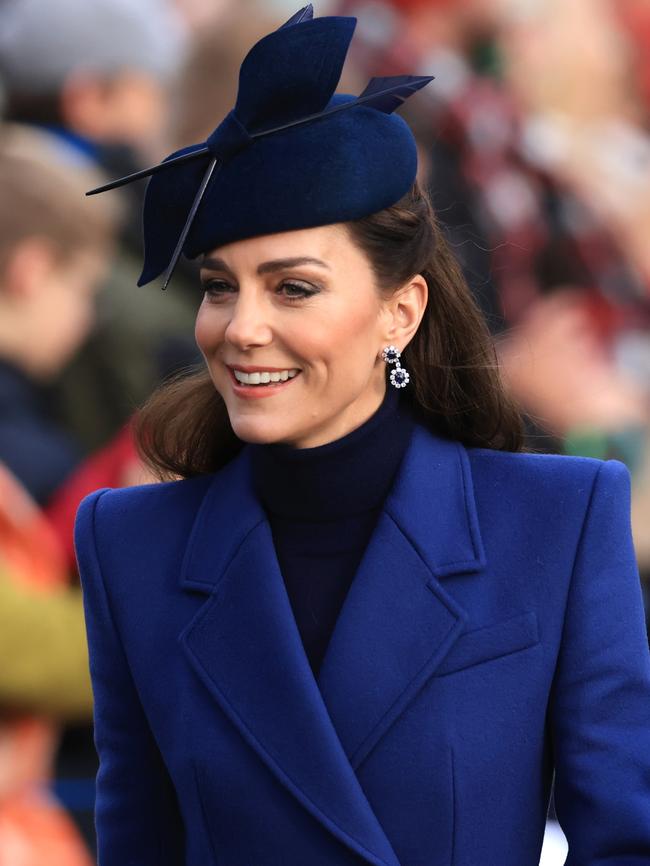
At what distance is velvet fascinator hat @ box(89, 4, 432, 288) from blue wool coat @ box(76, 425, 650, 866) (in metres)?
0.38

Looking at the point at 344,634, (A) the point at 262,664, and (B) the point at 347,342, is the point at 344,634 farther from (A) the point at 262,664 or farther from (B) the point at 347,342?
(B) the point at 347,342

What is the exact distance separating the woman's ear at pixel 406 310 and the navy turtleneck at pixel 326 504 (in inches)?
3.3

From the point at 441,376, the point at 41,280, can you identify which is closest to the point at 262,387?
the point at 441,376

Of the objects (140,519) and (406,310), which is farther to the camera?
(140,519)

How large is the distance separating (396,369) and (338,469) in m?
0.16

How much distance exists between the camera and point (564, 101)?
21.8 feet

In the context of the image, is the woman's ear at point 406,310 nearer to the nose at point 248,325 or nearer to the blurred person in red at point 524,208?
the nose at point 248,325

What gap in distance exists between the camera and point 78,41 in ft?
17.3

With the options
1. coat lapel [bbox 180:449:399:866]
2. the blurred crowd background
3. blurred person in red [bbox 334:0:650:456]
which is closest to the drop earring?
coat lapel [bbox 180:449:399:866]

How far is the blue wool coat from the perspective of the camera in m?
2.23

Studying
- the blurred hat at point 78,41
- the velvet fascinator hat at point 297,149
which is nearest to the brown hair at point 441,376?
the velvet fascinator hat at point 297,149

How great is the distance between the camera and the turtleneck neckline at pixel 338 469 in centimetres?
237

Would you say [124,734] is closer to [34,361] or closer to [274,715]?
[274,715]

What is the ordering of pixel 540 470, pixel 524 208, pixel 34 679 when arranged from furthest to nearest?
pixel 524 208
pixel 34 679
pixel 540 470
